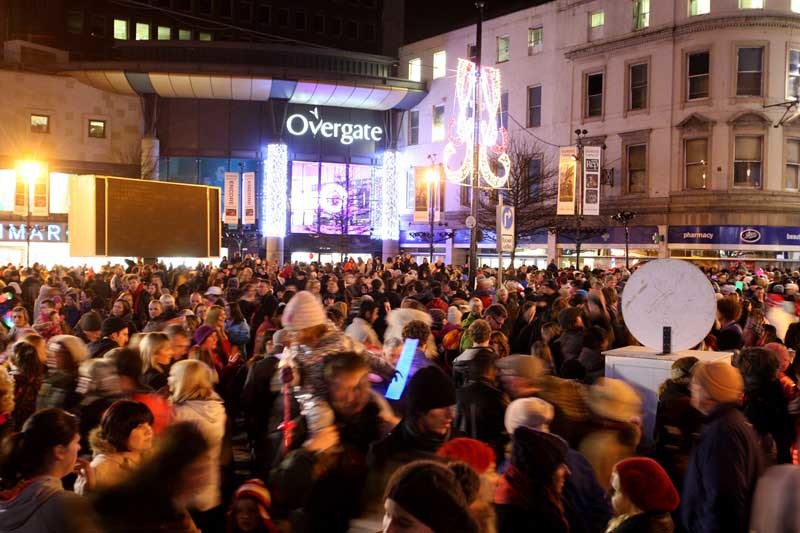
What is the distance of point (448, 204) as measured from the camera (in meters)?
43.5

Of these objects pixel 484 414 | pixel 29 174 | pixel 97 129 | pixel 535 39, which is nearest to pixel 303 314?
pixel 484 414

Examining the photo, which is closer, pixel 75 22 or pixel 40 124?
pixel 40 124

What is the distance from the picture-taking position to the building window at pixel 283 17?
54.0 meters

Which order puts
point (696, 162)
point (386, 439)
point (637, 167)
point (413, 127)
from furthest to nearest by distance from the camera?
point (413, 127), point (637, 167), point (696, 162), point (386, 439)

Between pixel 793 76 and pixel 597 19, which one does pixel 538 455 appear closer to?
pixel 793 76

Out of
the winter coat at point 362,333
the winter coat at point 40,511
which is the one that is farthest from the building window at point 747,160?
the winter coat at point 40,511

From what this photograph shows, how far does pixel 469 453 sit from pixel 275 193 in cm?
3948

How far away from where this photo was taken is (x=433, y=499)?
91.0 inches

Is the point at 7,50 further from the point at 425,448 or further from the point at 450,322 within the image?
the point at 425,448

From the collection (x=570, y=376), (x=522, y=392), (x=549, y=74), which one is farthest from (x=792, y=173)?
(x=522, y=392)

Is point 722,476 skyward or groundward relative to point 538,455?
groundward

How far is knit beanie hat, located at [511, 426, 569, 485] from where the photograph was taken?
11.9ft

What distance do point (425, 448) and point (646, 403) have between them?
3068 mm

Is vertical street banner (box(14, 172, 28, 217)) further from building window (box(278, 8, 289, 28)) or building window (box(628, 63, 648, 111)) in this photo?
building window (box(628, 63, 648, 111))
